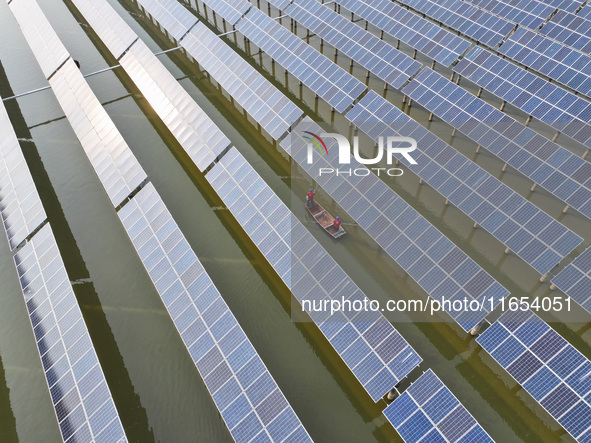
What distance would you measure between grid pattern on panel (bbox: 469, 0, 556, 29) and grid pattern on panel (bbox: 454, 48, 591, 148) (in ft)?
31.2

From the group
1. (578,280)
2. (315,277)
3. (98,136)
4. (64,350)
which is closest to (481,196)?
(578,280)

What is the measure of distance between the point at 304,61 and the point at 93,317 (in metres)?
27.0

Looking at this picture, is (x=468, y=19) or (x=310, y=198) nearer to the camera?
(x=310, y=198)

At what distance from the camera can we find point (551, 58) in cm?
3350

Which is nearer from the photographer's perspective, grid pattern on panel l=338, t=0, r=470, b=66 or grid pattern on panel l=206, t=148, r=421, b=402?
grid pattern on panel l=206, t=148, r=421, b=402

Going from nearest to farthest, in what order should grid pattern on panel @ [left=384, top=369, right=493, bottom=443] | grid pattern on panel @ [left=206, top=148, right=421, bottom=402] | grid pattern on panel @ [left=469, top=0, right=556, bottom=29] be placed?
grid pattern on panel @ [left=384, top=369, right=493, bottom=443] → grid pattern on panel @ [left=206, top=148, right=421, bottom=402] → grid pattern on panel @ [left=469, top=0, right=556, bottom=29]

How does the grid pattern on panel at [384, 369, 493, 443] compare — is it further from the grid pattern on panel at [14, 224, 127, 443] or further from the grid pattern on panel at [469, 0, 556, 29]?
the grid pattern on panel at [469, 0, 556, 29]

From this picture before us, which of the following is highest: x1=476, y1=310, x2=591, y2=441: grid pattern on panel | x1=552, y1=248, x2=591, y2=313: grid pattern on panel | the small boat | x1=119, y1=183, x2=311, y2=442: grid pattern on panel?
x1=552, y1=248, x2=591, y2=313: grid pattern on panel

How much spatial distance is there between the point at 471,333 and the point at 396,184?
1152 centimetres

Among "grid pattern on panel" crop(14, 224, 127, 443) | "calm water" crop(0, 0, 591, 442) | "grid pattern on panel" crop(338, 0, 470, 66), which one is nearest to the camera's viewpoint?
"grid pattern on panel" crop(14, 224, 127, 443)

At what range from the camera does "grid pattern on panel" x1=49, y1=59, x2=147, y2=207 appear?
25.5 metres

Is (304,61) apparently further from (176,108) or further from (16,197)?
(16,197)

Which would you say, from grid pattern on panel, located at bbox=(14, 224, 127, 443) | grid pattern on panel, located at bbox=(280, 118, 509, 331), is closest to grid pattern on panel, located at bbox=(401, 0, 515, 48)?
grid pattern on panel, located at bbox=(280, 118, 509, 331)

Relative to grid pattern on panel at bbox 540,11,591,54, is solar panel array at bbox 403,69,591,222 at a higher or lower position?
lower
